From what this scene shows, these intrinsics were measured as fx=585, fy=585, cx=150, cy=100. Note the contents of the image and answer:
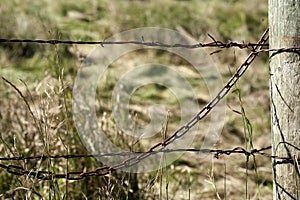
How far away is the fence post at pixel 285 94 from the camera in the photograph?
6.86 feet

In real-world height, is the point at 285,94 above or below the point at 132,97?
below

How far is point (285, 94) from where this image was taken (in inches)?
83.9

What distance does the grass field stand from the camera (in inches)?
120

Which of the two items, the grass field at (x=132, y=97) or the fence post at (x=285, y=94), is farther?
the grass field at (x=132, y=97)

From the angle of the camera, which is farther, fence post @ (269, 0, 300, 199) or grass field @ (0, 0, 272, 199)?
grass field @ (0, 0, 272, 199)

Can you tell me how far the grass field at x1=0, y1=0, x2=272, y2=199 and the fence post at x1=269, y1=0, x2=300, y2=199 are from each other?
36 centimetres

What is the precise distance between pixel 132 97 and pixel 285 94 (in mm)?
2634

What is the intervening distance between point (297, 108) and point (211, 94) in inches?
109

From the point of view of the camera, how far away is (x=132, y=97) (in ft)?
15.4

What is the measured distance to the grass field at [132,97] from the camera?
120 inches

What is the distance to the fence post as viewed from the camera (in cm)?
209

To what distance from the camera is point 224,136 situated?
14.4 ft

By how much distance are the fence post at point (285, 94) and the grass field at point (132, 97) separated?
36cm

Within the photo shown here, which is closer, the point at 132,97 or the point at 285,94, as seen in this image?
the point at 285,94
